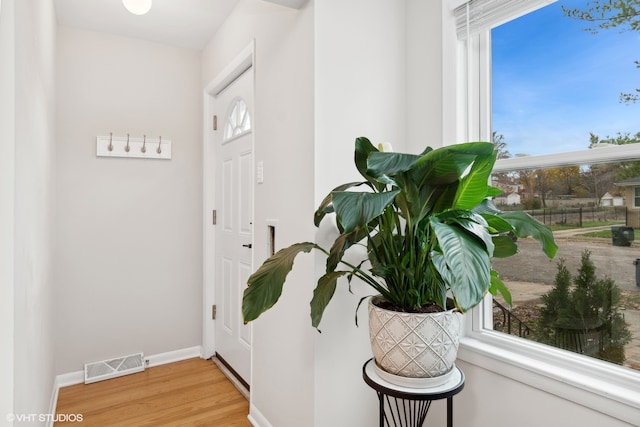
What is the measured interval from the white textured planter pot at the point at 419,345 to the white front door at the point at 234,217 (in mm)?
1350

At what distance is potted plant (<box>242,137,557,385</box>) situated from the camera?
3.05 feet

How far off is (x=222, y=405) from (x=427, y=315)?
5.60ft

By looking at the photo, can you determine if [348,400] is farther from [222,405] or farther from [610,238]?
[610,238]

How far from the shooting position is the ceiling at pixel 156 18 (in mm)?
2312

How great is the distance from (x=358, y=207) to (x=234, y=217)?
6.07ft

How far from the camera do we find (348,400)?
162cm

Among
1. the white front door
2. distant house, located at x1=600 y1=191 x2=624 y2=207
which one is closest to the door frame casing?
the white front door

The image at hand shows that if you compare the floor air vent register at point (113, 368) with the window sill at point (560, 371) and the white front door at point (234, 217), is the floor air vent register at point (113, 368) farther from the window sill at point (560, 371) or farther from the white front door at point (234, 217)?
the window sill at point (560, 371)

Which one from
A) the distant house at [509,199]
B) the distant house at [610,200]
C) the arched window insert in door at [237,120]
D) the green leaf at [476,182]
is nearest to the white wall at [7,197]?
the green leaf at [476,182]

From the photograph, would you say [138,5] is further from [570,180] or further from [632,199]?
[632,199]

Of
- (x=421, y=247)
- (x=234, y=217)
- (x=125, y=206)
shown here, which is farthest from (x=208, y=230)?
(x=421, y=247)

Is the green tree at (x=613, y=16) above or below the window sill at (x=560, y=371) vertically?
above

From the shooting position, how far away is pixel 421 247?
118 centimetres

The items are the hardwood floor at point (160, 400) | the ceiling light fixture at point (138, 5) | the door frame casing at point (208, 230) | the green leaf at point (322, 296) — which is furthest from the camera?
the door frame casing at point (208, 230)
